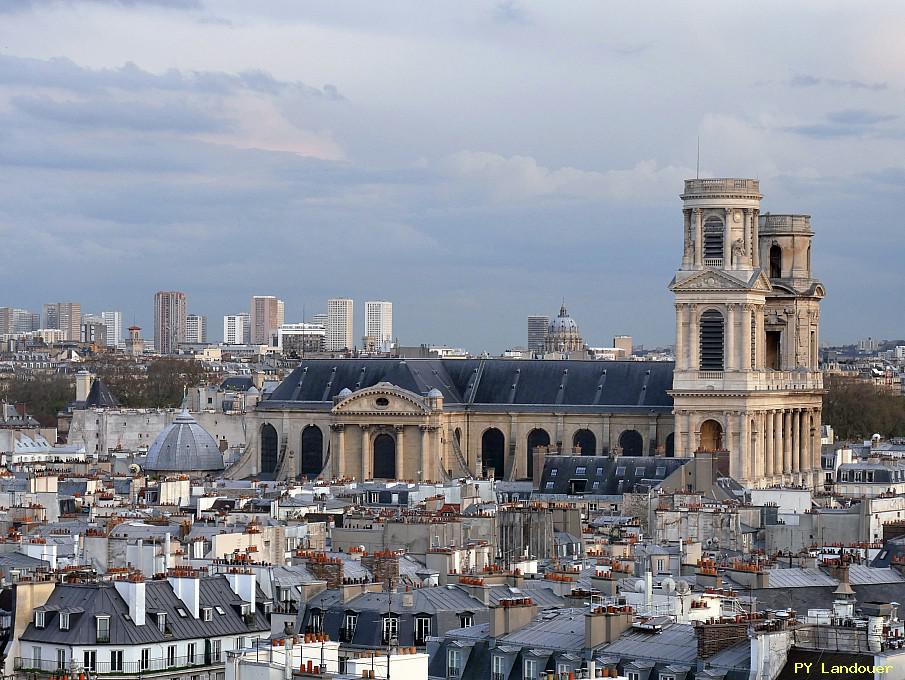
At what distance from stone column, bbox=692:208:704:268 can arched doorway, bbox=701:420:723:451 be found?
20.3 ft

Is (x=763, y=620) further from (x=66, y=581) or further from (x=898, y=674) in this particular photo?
(x=66, y=581)

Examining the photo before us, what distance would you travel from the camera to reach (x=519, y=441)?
4710 inches

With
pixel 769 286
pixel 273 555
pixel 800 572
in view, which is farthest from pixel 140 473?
pixel 800 572

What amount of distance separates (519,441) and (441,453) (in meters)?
3.49

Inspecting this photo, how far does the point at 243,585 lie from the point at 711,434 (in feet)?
222

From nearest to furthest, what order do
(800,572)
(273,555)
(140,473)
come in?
1. (800,572)
2. (273,555)
3. (140,473)

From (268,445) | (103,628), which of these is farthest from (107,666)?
(268,445)

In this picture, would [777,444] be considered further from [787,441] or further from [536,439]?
[536,439]

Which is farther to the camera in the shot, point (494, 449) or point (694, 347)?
point (494, 449)

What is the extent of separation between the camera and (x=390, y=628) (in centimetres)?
4488

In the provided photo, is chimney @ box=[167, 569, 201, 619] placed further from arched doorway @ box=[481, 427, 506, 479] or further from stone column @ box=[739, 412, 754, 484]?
arched doorway @ box=[481, 427, 506, 479]

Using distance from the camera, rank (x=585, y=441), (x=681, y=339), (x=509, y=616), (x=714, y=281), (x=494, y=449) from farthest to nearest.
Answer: (x=494, y=449), (x=585, y=441), (x=681, y=339), (x=714, y=281), (x=509, y=616)

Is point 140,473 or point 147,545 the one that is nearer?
point 147,545

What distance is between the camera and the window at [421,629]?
4481 centimetres
